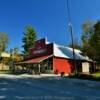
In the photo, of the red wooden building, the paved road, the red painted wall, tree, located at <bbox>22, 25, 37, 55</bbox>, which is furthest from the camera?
tree, located at <bbox>22, 25, 37, 55</bbox>

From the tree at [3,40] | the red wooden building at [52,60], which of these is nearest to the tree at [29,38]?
the tree at [3,40]

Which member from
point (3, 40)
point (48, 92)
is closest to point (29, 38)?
point (3, 40)

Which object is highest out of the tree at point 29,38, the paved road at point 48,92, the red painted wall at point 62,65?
the tree at point 29,38

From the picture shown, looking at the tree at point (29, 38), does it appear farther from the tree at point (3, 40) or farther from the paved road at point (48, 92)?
the paved road at point (48, 92)

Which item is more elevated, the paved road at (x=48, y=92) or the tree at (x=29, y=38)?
the tree at (x=29, y=38)

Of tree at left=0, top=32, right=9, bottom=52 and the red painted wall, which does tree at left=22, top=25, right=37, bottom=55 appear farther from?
the red painted wall

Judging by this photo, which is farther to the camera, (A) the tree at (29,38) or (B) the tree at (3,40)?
(B) the tree at (3,40)

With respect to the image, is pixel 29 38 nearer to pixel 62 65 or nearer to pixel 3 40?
pixel 3 40

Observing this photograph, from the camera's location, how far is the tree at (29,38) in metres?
89.1

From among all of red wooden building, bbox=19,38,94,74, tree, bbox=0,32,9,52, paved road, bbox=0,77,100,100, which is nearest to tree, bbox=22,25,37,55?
tree, bbox=0,32,9,52

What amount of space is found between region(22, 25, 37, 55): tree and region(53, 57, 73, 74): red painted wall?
3960cm

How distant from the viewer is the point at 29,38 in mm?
90062

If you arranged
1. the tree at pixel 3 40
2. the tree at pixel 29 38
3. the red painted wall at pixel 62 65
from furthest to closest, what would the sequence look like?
the tree at pixel 3 40
the tree at pixel 29 38
the red painted wall at pixel 62 65

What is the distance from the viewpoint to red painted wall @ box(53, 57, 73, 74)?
4693 centimetres
